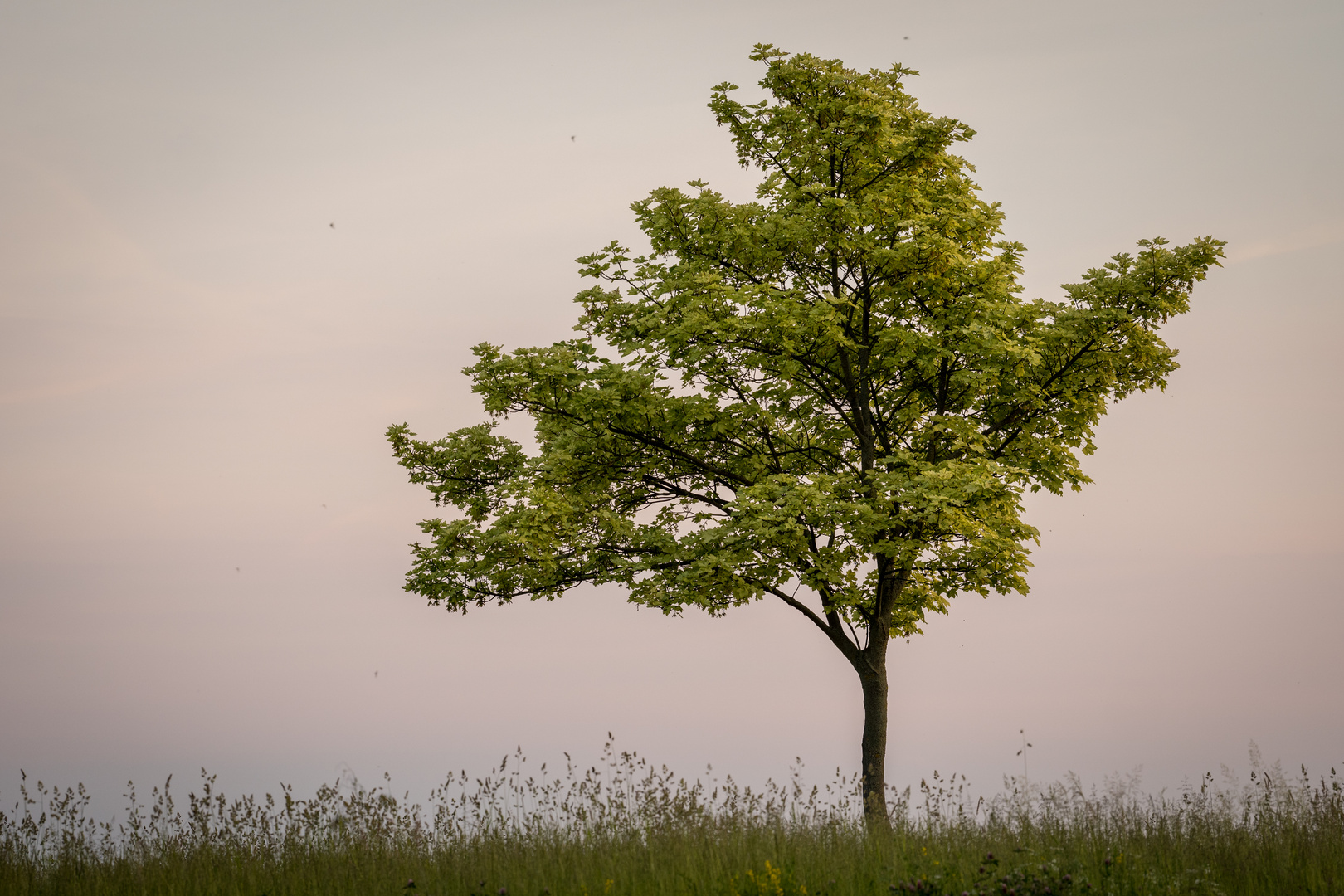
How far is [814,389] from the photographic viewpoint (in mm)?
17062

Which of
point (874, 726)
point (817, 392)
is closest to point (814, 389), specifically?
point (817, 392)

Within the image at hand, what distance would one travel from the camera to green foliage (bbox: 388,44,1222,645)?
1489cm

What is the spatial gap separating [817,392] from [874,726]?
5.59 meters

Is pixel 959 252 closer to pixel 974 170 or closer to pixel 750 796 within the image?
pixel 974 170

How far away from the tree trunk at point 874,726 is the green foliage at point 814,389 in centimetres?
43

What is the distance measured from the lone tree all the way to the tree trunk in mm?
39

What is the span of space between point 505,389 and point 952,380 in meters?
7.30

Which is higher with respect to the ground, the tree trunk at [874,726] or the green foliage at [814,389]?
the green foliage at [814,389]

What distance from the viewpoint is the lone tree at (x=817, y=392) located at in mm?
14914

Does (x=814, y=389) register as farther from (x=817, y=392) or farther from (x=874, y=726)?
(x=874, y=726)

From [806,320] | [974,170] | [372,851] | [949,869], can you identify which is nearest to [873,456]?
[806,320]

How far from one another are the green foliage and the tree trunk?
43 cm

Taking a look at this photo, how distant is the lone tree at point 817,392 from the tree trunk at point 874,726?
0.13 ft

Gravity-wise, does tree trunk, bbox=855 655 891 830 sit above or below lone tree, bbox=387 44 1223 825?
below
